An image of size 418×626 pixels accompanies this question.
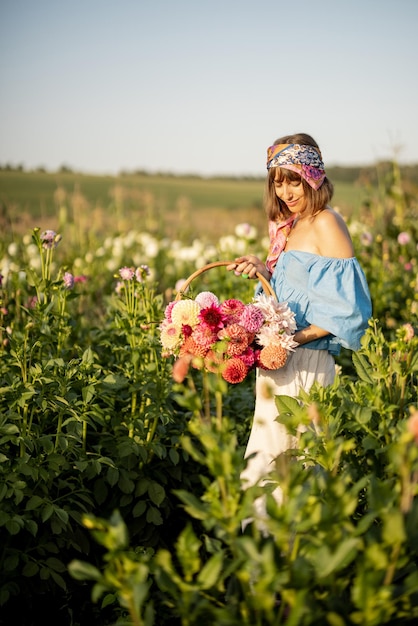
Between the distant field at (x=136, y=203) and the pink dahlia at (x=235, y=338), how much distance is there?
13.2 ft

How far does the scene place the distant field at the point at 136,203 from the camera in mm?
9211

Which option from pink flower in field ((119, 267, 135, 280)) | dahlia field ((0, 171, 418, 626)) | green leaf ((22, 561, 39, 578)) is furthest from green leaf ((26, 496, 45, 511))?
pink flower in field ((119, 267, 135, 280))

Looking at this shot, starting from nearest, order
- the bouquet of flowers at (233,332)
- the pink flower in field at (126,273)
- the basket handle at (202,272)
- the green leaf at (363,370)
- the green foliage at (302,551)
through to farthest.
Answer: the green foliage at (302,551), the green leaf at (363,370), the bouquet of flowers at (233,332), the basket handle at (202,272), the pink flower in field at (126,273)

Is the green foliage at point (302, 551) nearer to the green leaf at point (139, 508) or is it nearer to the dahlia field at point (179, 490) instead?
the dahlia field at point (179, 490)

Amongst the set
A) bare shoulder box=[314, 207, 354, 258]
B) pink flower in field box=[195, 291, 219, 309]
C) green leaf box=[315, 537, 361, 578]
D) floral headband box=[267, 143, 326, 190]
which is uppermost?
floral headband box=[267, 143, 326, 190]

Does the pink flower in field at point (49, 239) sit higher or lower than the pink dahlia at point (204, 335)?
higher

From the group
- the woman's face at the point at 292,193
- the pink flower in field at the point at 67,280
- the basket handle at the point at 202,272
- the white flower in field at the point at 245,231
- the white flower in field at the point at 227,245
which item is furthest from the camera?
the white flower in field at the point at 227,245

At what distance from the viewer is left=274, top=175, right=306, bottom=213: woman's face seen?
8.54 feet

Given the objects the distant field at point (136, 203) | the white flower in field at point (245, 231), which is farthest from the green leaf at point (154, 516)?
the distant field at point (136, 203)

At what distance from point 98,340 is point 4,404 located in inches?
37.0

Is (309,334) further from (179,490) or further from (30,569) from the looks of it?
(30,569)

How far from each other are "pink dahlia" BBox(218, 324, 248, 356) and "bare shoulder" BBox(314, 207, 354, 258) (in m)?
0.52

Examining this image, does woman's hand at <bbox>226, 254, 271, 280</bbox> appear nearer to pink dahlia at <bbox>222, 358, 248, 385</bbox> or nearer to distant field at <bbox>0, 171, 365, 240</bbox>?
pink dahlia at <bbox>222, 358, 248, 385</bbox>

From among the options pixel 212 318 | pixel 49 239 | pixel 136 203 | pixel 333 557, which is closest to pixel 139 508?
pixel 212 318
